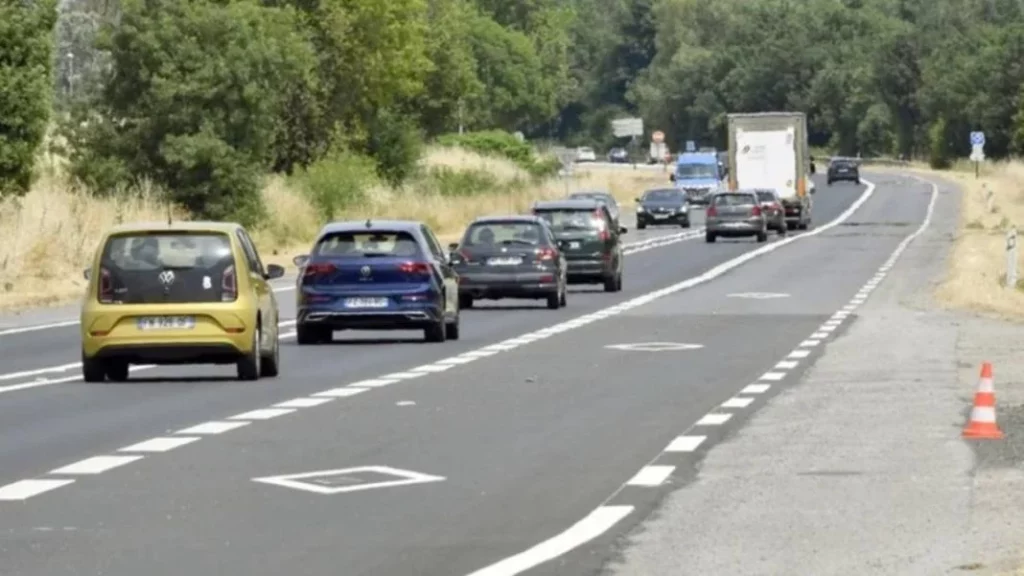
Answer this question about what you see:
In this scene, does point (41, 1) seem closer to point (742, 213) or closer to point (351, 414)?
point (351, 414)

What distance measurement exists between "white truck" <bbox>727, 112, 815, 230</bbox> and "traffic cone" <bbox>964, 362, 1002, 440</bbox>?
199 feet

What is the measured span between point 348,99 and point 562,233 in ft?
120

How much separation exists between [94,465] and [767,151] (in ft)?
209

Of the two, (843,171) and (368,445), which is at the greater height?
(368,445)

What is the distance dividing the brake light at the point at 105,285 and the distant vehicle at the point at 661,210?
63.2m

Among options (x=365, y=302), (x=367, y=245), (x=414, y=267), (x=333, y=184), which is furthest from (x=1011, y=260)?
(x=333, y=184)

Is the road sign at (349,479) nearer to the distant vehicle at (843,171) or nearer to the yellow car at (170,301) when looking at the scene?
the yellow car at (170,301)

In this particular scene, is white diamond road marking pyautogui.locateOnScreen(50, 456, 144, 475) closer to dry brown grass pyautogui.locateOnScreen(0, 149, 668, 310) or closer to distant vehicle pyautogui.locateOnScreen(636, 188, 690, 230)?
dry brown grass pyautogui.locateOnScreen(0, 149, 668, 310)

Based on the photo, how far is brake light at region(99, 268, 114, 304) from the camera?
2422cm

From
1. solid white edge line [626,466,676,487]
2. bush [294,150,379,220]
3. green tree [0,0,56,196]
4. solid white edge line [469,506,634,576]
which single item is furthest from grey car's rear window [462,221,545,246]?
bush [294,150,379,220]

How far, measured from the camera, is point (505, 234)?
39719 mm

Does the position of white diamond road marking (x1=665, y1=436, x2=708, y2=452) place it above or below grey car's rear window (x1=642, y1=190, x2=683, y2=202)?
above

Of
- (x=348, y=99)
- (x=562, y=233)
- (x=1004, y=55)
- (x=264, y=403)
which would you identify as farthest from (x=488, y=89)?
(x=264, y=403)

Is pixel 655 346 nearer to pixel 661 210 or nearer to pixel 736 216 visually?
pixel 736 216
